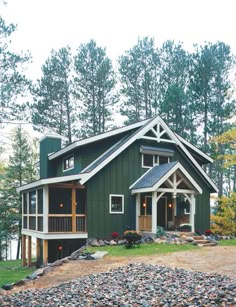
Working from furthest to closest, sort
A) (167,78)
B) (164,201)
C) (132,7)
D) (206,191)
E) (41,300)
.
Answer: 1. (167,78)
2. (206,191)
3. (164,201)
4. (132,7)
5. (41,300)

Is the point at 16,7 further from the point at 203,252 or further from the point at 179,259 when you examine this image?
the point at 203,252

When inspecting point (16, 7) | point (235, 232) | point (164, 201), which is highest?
point (16, 7)

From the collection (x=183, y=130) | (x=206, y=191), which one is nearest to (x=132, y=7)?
(x=206, y=191)

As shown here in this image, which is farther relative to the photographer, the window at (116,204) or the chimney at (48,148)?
the chimney at (48,148)

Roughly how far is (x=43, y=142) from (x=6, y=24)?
834 centimetres

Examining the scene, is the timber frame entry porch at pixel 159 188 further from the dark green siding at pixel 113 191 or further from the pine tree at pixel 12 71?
the pine tree at pixel 12 71

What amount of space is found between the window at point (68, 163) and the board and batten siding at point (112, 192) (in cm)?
274

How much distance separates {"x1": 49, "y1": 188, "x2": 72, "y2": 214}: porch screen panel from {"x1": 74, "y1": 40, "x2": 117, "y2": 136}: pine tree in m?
11.5

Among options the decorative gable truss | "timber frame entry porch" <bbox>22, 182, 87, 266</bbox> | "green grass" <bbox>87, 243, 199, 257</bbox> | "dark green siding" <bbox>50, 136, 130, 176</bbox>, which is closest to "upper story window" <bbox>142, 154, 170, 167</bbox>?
the decorative gable truss

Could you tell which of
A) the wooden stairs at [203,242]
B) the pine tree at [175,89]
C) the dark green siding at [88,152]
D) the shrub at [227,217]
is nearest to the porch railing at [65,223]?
the dark green siding at [88,152]

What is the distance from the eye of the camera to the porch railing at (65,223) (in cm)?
1678

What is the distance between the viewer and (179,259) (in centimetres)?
1184

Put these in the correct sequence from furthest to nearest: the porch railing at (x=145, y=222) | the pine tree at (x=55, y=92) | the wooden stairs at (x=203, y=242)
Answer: the pine tree at (x=55, y=92) → the porch railing at (x=145, y=222) → the wooden stairs at (x=203, y=242)

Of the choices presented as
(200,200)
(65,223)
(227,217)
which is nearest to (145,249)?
(65,223)
